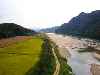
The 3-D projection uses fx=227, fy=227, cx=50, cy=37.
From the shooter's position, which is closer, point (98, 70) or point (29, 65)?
point (29, 65)

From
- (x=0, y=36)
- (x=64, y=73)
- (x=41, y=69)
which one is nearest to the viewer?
(x=41, y=69)

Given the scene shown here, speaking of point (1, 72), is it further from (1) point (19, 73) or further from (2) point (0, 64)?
(2) point (0, 64)

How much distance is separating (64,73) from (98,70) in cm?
1219

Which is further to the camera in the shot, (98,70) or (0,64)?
(98,70)

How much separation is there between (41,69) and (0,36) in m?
51.2

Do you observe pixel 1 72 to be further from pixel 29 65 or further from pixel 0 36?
pixel 0 36

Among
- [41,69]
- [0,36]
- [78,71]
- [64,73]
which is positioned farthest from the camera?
[0,36]

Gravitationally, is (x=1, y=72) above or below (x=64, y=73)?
above

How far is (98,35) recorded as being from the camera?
142125mm

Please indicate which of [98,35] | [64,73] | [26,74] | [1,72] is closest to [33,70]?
[26,74]

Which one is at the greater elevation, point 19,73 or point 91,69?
point 19,73

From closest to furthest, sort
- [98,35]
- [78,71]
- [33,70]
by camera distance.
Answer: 1. [33,70]
2. [78,71]
3. [98,35]

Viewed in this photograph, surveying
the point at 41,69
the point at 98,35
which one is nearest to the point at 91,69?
the point at 41,69

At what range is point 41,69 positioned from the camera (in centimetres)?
3083
